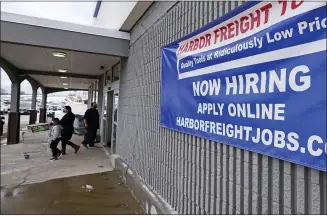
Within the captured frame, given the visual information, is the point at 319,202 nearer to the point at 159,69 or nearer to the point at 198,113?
the point at 198,113

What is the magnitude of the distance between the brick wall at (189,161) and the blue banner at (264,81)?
12cm

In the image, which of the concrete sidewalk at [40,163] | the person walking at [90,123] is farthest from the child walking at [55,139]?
the person walking at [90,123]

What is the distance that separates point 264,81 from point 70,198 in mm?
3105

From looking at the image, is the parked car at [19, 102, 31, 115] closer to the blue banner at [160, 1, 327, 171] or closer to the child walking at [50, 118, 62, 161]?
the child walking at [50, 118, 62, 161]

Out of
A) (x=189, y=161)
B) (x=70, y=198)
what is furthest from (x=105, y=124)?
(x=189, y=161)

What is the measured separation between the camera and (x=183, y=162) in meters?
2.56

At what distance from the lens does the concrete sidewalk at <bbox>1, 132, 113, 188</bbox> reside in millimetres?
3811

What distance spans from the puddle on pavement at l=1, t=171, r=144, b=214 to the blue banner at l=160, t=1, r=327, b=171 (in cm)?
174

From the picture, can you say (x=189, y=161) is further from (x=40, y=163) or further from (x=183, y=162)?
(x=40, y=163)

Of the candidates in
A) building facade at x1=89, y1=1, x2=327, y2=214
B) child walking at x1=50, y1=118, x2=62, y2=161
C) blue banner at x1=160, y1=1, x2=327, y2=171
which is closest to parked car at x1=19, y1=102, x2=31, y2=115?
child walking at x1=50, y1=118, x2=62, y2=161

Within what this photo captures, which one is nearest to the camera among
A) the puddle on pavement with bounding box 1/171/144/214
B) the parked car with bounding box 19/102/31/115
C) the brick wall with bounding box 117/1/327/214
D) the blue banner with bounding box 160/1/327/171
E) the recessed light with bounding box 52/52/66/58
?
the blue banner with bounding box 160/1/327/171

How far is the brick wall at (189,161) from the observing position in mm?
1366

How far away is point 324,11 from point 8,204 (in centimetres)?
360

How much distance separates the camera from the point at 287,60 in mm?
1314
